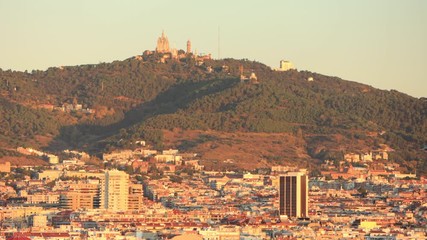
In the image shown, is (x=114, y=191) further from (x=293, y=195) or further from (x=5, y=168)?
(x=5, y=168)

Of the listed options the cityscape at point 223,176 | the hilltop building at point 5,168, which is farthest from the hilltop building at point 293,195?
the hilltop building at point 5,168

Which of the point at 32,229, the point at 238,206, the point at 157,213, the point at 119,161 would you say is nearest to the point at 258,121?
the point at 119,161

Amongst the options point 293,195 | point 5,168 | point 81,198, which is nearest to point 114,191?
point 81,198

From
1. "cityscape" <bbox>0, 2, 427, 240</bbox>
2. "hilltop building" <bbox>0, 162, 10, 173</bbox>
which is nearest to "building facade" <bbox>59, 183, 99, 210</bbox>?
"cityscape" <bbox>0, 2, 427, 240</bbox>

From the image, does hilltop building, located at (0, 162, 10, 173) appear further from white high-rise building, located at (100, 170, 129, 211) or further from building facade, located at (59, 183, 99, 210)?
white high-rise building, located at (100, 170, 129, 211)

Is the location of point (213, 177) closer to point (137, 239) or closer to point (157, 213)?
point (157, 213)

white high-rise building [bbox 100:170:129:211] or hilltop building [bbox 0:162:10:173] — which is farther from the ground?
hilltop building [bbox 0:162:10:173]

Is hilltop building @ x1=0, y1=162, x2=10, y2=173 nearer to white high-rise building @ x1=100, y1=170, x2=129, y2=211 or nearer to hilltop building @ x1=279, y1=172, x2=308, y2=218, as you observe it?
white high-rise building @ x1=100, y1=170, x2=129, y2=211

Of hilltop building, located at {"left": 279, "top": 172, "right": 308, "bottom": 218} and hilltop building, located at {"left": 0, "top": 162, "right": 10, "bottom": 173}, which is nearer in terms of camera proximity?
hilltop building, located at {"left": 279, "top": 172, "right": 308, "bottom": 218}
